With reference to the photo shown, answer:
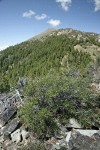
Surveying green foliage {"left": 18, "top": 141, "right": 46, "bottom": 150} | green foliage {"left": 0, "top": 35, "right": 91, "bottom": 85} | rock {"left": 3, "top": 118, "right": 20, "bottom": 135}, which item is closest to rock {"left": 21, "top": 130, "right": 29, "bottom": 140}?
rock {"left": 3, "top": 118, "right": 20, "bottom": 135}

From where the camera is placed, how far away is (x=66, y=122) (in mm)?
24875

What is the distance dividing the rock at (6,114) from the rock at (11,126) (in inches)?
50.5

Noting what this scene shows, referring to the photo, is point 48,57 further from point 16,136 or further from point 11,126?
point 16,136

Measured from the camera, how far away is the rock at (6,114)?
28.7 metres

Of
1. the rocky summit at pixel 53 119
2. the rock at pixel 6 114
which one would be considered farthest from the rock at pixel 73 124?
the rock at pixel 6 114

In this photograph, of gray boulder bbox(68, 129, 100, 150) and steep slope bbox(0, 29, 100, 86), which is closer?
gray boulder bbox(68, 129, 100, 150)

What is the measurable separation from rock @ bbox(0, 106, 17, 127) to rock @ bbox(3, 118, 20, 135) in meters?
1.28

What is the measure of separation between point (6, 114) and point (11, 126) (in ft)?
9.07

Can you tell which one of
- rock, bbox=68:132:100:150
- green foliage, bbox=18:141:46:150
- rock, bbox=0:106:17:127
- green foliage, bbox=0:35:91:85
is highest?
green foliage, bbox=0:35:91:85

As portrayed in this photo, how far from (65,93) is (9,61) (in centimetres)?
14216

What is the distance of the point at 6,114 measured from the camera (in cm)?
2916

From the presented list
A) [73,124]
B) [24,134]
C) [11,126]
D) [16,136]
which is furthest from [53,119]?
[11,126]

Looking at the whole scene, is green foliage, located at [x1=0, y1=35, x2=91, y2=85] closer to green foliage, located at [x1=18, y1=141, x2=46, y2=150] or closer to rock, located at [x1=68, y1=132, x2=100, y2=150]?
green foliage, located at [x1=18, y1=141, x2=46, y2=150]

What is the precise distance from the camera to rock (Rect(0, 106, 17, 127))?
28.7 meters
